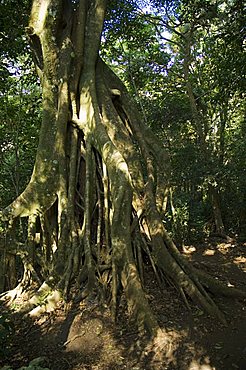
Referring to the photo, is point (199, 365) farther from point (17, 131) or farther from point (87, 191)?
point (17, 131)

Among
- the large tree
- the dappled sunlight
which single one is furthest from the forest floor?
the large tree

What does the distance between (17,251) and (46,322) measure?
1522 millimetres

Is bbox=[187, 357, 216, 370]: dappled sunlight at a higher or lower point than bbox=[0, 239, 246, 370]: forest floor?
lower

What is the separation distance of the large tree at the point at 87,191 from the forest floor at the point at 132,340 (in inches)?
7.9

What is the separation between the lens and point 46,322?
4434 millimetres

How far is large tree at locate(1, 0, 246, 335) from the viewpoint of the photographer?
184 inches

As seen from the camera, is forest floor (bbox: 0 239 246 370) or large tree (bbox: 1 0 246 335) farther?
large tree (bbox: 1 0 246 335)

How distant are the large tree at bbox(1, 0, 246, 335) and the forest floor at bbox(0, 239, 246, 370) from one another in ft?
0.66

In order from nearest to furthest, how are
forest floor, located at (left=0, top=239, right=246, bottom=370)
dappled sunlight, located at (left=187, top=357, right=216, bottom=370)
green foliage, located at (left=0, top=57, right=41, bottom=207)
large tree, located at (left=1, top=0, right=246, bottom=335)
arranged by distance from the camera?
dappled sunlight, located at (left=187, top=357, right=216, bottom=370) → forest floor, located at (left=0, top=239, right=246, bottom=370) → large tree, located at (left=1, top=0, right=246, bottom=335) → green foliage, located at (left=0, top=57, right=41, bottom=207)

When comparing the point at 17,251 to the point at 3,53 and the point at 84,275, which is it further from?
the point at 3,53

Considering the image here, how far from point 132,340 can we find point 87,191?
2278 mm

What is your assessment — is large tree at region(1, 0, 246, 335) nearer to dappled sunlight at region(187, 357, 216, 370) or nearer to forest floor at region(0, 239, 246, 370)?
forest floor at region(0, 239, 246, 370)

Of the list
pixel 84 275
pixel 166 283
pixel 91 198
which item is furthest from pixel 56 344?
pixel 91 198

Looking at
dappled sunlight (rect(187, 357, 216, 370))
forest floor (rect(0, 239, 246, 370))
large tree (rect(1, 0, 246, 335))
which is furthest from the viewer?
large tree (rect(1, 0, 246, 335))
